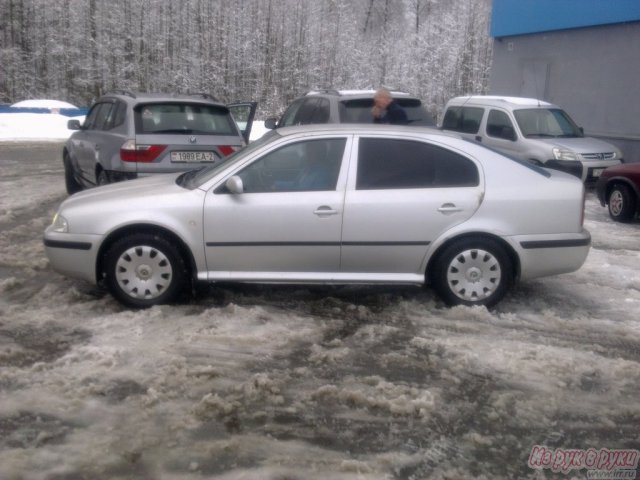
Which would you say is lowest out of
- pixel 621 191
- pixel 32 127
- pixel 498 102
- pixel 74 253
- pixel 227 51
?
pixel 74 253

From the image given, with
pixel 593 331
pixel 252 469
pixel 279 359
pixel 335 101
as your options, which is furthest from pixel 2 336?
pixel 335 101

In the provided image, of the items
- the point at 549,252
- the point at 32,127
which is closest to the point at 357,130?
the point at 549,252

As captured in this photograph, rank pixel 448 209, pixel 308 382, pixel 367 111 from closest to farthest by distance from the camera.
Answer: pixel 308 382, pixel 448 209, pixel 367 111

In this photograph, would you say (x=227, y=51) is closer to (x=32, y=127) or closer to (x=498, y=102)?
(x=32, y=127)

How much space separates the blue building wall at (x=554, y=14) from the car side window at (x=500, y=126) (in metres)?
5.06

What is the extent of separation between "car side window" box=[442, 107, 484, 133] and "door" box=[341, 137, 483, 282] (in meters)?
7.82

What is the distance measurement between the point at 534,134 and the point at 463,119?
4.78ft

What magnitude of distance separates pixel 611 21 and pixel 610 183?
7473 millimetres

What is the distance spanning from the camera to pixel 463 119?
14008mm

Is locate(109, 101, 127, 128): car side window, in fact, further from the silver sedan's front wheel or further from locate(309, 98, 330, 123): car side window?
the silver sedan's front wheel

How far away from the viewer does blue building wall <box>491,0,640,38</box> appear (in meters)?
16.4

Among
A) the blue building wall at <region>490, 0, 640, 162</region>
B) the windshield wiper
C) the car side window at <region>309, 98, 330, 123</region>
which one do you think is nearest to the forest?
the blue building wall at <region>490, 0, 640, 162</region>

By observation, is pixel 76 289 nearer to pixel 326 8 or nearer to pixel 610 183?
pixel 610 183

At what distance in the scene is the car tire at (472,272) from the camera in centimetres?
608
